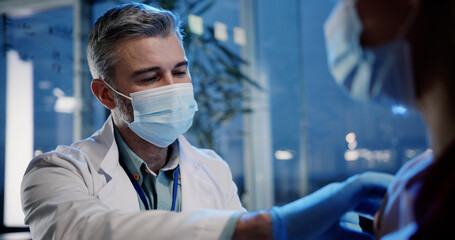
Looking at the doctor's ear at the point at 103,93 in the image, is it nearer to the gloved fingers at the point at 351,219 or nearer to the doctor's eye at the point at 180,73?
the doctor's eye at the point at 180,73

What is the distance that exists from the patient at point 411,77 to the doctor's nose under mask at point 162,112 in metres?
0.72

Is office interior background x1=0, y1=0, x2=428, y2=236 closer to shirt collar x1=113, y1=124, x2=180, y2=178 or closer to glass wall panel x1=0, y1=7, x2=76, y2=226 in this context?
glass wall panel x1=0, y1=7, x2=76, y2=226

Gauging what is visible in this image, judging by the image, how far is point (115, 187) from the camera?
1147mm

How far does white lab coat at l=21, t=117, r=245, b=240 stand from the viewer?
692 mm

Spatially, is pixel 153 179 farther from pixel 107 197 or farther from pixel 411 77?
pixel 411 77

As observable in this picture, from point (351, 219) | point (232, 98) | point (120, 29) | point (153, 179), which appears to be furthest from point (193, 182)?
point (232, 98)

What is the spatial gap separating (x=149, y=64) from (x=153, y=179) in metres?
0.34

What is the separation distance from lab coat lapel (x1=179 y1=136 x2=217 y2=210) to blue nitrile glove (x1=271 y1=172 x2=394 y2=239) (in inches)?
24.9

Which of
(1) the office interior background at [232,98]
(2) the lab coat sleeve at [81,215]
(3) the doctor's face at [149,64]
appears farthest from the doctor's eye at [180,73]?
(1) the office interior background at [232,98]

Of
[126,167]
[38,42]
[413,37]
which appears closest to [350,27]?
[413,37]

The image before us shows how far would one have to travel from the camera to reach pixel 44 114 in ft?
12.8

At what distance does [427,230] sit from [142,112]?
919mm

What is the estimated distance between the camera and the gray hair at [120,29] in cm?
118

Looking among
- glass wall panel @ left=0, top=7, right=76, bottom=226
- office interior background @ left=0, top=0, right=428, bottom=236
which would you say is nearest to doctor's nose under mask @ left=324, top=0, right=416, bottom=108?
office interior background @ left=0, top=0, right=428, bottom=236
